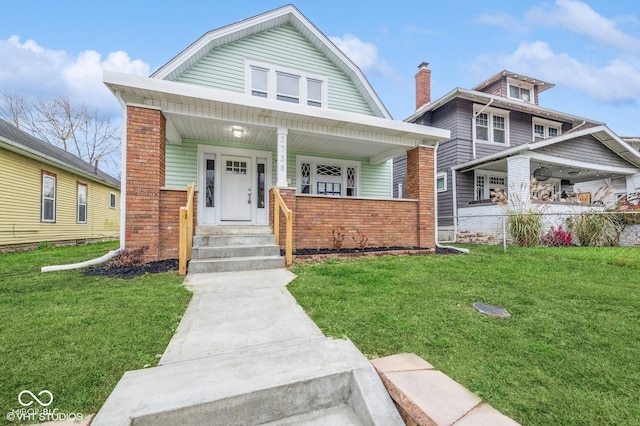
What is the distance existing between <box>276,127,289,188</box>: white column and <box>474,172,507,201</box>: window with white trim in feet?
30.2

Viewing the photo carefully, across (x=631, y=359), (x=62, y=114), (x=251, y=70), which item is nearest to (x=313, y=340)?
(x=631, y=359)

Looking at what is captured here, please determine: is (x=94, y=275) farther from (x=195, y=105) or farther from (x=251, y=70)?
(x=251, y=70)

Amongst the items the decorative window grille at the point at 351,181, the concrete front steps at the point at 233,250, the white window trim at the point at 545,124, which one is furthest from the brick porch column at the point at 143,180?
the white window trim at the point at 545,124

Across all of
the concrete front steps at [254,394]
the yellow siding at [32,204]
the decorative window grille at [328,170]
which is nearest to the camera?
the concrete front steps at [254,394]

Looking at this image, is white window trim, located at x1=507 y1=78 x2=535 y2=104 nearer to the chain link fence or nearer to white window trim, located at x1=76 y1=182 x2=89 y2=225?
the chain link fence

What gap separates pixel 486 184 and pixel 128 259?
1301 centimetres

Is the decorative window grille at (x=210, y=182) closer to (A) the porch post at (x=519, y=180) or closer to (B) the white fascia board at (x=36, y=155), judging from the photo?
(B) the white fascia board at (x=36, y=155)

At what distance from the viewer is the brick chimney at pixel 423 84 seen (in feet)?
45.4

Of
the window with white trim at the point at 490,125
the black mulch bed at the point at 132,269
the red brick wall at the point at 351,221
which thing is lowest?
the black mulch bed at the point at 132,269

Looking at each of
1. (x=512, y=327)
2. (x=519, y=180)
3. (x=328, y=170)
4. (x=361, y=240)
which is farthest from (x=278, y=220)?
(x=519, y=180)

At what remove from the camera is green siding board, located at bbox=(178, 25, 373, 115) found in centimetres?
813

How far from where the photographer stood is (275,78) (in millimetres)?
8672

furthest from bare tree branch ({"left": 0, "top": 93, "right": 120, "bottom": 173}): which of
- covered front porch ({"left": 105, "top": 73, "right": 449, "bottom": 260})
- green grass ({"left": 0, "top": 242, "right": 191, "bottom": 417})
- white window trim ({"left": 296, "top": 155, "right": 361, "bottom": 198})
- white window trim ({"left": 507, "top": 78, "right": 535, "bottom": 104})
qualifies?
white window trim ({"left": 507, "top": 78, "right": 535, "bottom": 104})

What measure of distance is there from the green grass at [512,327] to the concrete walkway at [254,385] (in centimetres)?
36
